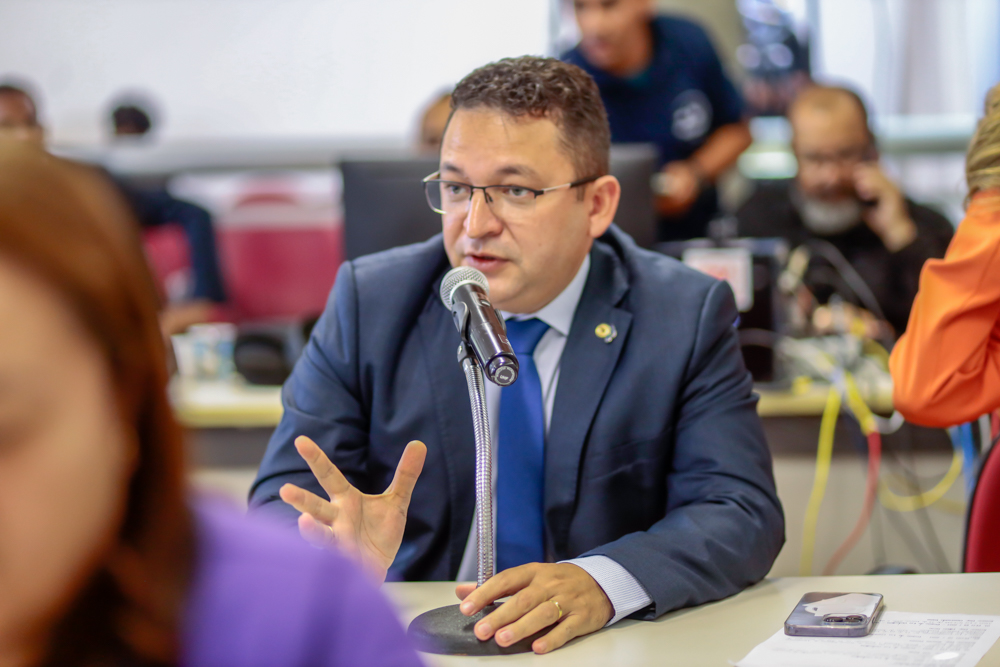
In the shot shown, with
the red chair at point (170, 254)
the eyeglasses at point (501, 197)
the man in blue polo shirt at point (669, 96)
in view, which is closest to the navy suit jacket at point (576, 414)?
the eyeglasses at point (501, 197)

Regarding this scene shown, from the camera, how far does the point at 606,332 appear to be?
1.42 m

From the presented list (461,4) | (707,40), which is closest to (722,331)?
(707,40)

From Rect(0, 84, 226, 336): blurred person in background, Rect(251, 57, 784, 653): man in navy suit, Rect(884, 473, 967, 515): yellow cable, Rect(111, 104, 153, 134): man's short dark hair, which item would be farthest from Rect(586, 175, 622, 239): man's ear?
Rect(111, 104, 153, 134): man's short dark hair

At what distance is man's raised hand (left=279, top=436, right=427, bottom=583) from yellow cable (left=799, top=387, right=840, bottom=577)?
131cm

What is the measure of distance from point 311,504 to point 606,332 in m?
0.65

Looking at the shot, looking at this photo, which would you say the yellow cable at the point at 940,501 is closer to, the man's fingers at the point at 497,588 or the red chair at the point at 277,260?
the man's fingers at the point at 497,588

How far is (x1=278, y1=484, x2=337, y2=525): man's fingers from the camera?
0.85 metres

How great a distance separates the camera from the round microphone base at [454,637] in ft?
3.14

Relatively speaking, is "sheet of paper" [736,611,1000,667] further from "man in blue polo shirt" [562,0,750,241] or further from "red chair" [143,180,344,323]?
"red chair" [143,180,344,323]

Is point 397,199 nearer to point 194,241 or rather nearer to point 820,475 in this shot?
point 820,475

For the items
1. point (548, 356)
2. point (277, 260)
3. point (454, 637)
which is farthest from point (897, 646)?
point (277, 260)

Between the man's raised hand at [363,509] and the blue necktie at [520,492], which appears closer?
the man's raised hand at [363,509]

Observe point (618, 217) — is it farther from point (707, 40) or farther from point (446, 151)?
point (707, 40)

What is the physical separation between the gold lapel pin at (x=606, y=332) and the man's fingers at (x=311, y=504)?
615mm
